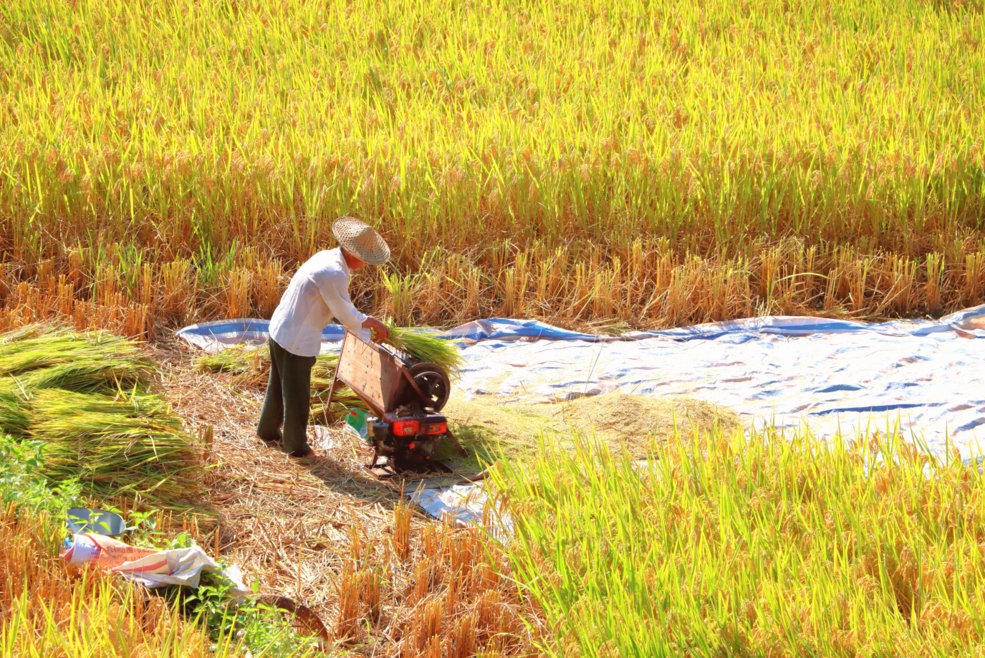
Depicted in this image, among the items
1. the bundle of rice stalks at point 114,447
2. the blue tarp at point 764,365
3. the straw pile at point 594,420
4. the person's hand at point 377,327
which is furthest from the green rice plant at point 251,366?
the bundle of rice stalks at point 114,447

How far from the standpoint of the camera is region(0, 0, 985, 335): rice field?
16.4 ft

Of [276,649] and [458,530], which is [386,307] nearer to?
[458,530]

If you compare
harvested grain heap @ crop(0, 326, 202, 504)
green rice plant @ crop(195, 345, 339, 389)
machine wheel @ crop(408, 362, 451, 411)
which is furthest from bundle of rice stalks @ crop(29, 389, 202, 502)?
green rice plant @ crop(195, 345, 339, 389)

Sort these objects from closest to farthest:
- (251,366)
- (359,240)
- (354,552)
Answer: (354,552), (359,240), (251,366)

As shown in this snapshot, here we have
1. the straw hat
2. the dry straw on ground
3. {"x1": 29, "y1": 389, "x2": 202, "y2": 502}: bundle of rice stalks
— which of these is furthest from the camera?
the straw hat

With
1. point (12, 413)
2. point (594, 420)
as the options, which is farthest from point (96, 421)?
point (594, 420)

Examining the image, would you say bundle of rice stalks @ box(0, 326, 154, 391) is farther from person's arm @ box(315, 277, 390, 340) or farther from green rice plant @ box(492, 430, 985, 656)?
green rice plant @ box(492, 430, 985, 656)

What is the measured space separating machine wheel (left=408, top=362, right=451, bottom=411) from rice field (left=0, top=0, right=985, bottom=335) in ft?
3.89

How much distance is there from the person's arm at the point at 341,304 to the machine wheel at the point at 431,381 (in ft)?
0.52

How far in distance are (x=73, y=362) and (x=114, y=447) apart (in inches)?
18.6

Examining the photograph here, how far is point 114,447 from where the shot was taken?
10.4 feet

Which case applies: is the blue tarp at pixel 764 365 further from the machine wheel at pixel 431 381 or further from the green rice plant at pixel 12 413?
the green rice plant at pixel 12 413

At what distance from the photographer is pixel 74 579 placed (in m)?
2.56

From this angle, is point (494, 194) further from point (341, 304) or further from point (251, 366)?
point (341, 304)
